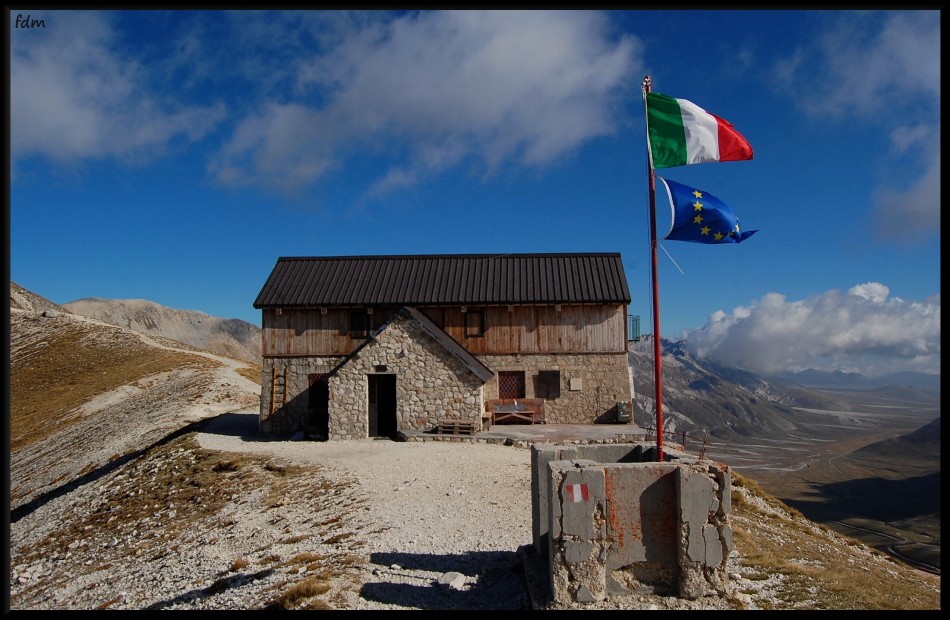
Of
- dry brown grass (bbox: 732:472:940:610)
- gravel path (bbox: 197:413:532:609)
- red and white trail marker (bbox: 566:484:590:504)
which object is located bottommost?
dry brown grass (bbox: 732:472:940:610)

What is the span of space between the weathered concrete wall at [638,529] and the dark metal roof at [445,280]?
55.6ft

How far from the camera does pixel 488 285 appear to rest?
84.9ft

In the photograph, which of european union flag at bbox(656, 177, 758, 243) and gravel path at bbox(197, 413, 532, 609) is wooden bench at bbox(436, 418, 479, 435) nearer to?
gravel path at bbox(197, 413, 532, 609)

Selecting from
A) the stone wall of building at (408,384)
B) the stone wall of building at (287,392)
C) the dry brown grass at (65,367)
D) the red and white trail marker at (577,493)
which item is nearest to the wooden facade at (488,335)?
the stone wall of building at (287,392)

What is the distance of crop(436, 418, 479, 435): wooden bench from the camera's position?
21.8 m

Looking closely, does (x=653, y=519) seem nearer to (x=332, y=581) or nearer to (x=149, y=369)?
(x=332, y=581)

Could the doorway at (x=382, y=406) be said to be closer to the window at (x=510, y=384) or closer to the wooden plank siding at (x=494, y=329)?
the wooden plank siding at (x=494, y=329)

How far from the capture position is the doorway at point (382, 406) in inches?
915

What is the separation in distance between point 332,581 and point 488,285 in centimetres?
1778

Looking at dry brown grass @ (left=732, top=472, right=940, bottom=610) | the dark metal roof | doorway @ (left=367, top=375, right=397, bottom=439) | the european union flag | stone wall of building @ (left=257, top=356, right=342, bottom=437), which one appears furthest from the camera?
the dark metal roof

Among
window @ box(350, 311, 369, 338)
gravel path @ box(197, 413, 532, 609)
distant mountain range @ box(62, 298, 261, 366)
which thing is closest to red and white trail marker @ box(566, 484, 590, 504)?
gravel path @ box(197, 413, 532, 609)

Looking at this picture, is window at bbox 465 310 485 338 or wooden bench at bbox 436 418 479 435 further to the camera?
window at bbox 465 310 485 338

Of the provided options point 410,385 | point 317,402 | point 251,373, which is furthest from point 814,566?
point 251,373

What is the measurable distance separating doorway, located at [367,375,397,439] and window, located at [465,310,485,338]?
390 centimetres
